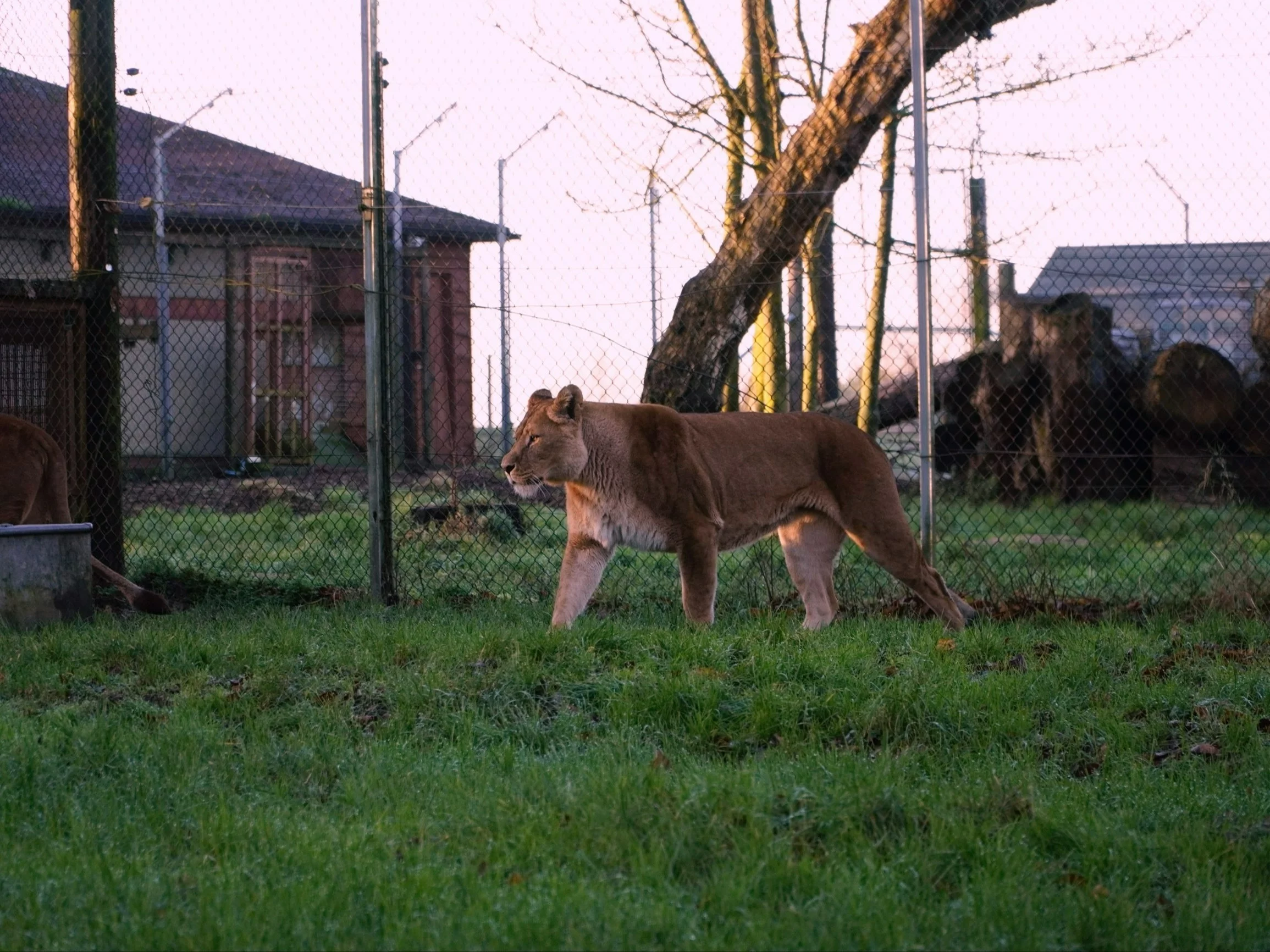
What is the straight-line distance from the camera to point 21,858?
12.3ft

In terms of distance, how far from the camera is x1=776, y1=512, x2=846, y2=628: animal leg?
8.11 meters

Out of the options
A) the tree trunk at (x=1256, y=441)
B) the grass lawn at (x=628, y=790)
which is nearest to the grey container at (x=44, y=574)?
the grass lawn at (x=628, y=790)

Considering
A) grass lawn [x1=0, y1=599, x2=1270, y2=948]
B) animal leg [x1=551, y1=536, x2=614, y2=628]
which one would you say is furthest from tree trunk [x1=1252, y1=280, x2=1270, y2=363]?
animal leg [x1=551, y1=536, x2=614, y2=628]

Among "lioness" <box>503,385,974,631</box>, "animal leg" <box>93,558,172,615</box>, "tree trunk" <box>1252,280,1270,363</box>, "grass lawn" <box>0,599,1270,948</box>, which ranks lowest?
"grass lawn" <box>0,599,1270,948</box>

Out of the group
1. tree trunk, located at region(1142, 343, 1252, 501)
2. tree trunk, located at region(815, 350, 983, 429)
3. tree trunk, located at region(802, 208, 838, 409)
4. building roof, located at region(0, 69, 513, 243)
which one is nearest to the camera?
building roof, located at region(0, 69, 513, 243)

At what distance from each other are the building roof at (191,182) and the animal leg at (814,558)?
119 inches

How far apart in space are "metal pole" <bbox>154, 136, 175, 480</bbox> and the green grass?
116 centimetres

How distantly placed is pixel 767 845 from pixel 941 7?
698 centimetres

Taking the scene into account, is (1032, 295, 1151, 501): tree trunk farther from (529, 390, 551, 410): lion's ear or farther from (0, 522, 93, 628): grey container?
(0, 522, 93, 628): grey container

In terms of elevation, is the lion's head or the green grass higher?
the lion's head

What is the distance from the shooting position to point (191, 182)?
18.1 m

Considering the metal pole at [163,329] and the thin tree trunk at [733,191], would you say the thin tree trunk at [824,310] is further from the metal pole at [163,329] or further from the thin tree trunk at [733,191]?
the metal pole at [163,329]

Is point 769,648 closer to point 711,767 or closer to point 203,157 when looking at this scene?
point 711,767

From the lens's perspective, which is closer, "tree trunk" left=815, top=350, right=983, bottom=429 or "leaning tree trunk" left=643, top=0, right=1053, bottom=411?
"leaning tree trunk" left=643, top=0, right=1053, bottom=411
